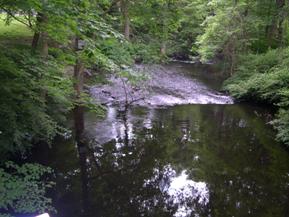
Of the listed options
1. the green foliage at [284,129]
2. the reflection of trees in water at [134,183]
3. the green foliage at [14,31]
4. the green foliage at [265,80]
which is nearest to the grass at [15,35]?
the green foliage at [14,31]

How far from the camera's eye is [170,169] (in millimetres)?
8930

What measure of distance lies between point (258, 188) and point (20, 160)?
5398mm

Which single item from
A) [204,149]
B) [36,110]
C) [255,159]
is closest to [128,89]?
[204,149]

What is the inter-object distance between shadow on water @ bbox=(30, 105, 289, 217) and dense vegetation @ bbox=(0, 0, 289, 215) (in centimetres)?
71

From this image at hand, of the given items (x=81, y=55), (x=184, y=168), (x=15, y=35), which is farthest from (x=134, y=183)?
(x=15, y=35)

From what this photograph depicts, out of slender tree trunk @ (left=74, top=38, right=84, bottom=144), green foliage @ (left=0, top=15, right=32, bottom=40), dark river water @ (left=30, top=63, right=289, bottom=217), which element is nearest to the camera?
dark river water @ (left=30, top=63, right=289, bottom=217)

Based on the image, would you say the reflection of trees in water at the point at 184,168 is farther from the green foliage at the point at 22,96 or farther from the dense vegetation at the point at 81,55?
the green foliage at the point at 22,96

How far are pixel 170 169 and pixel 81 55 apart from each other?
386 cm

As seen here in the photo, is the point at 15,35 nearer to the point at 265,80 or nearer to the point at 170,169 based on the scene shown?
the point at 265,80

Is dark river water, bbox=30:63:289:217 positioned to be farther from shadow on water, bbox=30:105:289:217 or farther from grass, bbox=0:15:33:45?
grass, bbox=0:15:33:45

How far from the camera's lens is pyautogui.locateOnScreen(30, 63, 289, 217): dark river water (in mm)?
6984

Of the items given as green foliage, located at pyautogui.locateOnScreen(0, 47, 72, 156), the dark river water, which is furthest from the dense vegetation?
the dark river water

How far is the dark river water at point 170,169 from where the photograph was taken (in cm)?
698

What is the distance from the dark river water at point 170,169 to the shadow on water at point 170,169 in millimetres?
19
